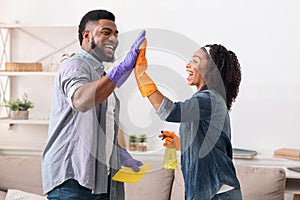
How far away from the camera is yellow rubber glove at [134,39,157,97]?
1483mm

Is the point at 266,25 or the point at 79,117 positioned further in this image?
the point at 266,25

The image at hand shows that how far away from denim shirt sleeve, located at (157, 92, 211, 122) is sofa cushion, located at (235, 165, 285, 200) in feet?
3.67

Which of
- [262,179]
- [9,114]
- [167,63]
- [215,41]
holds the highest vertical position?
[215,41]

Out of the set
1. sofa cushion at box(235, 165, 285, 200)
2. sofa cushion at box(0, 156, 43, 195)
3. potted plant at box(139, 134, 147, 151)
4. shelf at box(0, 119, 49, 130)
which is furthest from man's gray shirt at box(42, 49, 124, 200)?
shelf at box(0, 119, 49, 130)

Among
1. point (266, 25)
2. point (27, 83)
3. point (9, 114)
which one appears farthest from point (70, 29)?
point (266, 25)

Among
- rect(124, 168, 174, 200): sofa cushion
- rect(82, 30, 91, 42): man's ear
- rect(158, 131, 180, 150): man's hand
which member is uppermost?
rect(82, 30, 91, 42): man's ear

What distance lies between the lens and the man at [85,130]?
5.31 ft

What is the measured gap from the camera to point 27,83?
11.3 feet

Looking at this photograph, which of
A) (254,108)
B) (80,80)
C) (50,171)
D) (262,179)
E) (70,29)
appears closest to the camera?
(80,80)

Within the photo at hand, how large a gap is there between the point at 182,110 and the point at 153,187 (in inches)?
54.4

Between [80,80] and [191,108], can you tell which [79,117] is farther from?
[191,108]

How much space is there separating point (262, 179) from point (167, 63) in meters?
1.29

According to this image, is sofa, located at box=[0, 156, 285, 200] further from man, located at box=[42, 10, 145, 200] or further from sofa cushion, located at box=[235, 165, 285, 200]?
man, located at box=[42, 10, 145, 200]

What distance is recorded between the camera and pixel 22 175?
313 cm
